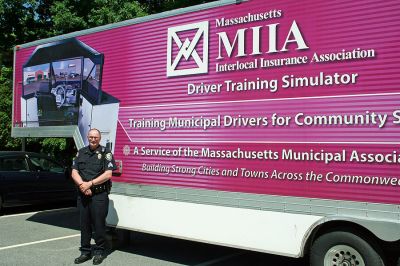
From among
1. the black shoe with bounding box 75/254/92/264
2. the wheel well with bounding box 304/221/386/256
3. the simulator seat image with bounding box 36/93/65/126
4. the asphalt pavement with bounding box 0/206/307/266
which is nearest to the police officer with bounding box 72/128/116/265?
the black shoe with bounding box 75/254/92/264

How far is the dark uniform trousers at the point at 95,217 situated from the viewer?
639 cm

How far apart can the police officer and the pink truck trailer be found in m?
0.30

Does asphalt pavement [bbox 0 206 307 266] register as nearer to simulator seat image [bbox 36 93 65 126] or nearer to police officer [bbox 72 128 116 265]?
police officer [bbox 72 128 116 265]

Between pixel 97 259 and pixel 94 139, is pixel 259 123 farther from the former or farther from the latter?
pixel 97 259

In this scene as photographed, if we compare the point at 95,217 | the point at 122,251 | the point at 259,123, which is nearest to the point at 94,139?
the point at 95,217

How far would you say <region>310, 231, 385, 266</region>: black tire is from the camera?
4553 mm

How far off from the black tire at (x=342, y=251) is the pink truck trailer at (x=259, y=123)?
0.4 inches

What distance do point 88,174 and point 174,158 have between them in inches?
47.9

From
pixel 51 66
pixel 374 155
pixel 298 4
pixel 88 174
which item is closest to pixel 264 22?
pixel 298 4

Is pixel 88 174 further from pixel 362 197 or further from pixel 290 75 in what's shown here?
pixel 362 197

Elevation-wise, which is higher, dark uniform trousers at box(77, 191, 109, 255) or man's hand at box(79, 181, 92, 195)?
man's hand at box(79, 181, 92, 195)

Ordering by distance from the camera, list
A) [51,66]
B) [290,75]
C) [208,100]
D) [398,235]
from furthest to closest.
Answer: [51,66] < [208,100] < [290,75] < [398,235]

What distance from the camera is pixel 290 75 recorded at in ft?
16.9

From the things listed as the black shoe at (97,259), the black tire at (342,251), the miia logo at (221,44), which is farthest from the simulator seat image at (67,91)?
the black tire at (342,251)
